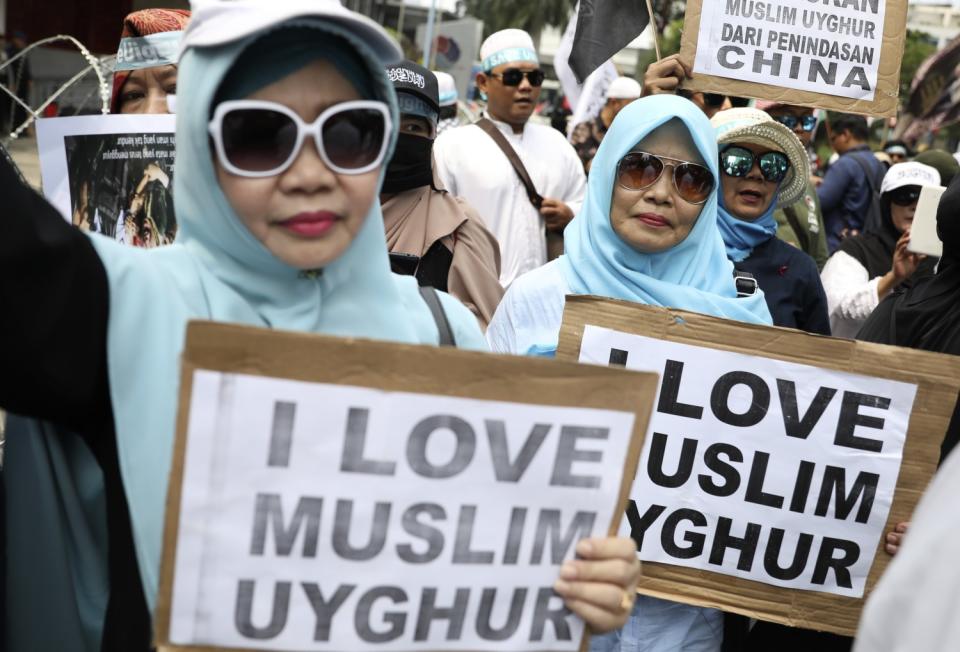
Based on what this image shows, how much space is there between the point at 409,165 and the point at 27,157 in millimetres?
14402

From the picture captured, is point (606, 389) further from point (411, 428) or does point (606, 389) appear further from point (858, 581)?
point (858, 581)

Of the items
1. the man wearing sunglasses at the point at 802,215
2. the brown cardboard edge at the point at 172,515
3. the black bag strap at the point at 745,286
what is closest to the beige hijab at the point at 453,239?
the black bag strap at the point at 745,286

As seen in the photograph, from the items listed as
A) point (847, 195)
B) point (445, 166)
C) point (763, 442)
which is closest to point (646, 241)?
point (763, 442)

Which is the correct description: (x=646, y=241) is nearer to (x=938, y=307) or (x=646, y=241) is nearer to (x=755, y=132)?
(x=938, y=307)

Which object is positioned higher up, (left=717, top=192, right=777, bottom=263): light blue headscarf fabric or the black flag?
the black flag

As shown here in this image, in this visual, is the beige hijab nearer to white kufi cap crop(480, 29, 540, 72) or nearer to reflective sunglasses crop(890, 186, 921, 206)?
white kufi cap crop(480, 29, 540, 72)

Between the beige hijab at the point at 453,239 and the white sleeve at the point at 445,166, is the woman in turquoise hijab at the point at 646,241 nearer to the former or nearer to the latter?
the beige hijab at the point at 453,239

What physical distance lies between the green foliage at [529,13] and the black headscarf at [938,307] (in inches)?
1955

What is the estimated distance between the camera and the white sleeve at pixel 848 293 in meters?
5.38

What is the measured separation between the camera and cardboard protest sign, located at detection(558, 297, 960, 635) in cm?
269

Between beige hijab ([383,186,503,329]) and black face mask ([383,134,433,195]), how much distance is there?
4 centimetres

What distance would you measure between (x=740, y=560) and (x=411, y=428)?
1343 millimetres

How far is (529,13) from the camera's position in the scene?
173 ft

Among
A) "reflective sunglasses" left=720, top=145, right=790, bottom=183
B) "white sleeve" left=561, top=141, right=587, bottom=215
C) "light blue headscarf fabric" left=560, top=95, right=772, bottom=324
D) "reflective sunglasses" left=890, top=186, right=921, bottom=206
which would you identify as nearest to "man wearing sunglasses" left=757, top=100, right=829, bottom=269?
"reflective sunglasses" left=890, top=186, right=921, bottom=206
